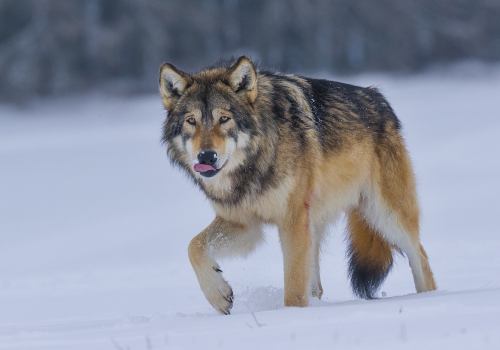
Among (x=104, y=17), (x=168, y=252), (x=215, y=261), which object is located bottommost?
(x=168, y=252)

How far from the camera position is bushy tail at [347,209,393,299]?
572cm

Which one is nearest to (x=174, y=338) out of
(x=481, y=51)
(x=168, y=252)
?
(x=168, y=252)

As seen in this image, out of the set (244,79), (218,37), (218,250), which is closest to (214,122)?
(244,79)

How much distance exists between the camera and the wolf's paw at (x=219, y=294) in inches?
187

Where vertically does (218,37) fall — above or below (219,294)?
above

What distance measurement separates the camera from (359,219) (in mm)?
5746

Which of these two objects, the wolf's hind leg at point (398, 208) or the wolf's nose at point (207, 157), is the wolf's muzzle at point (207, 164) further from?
the wolf's hind leg at point (398, 208)

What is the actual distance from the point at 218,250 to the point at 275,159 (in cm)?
76

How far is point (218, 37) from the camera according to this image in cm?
2280

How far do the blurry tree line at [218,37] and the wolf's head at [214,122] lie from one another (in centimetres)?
1649

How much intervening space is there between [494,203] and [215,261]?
7982mm

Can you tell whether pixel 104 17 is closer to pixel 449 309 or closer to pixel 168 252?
pixel 168 252

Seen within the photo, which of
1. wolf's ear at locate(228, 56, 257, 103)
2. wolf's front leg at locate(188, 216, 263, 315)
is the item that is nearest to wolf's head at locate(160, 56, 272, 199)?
wolf's ear at locate(228, 56, 257, 103)

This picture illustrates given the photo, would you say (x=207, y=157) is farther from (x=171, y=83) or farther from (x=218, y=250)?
(x=218, y=250)
